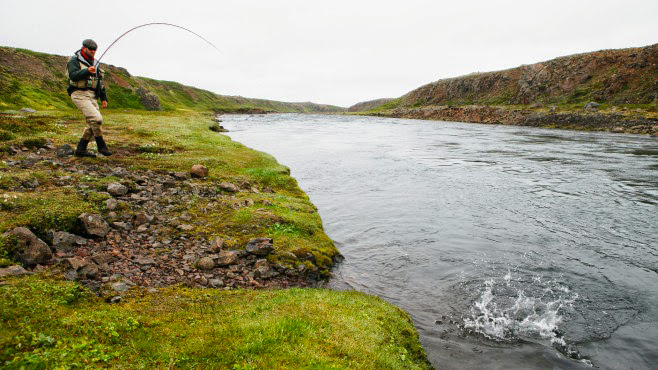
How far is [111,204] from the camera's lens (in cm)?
1116

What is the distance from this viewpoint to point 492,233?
15508 mm

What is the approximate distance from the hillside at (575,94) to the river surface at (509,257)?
2090 inches

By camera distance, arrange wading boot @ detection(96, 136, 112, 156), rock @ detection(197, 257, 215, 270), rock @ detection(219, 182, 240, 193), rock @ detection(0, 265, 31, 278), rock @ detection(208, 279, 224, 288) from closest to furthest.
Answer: rock @ detection(0, 265, 31, 278), rock @ detection(208, 279, 224, 288), rock @ detection(197, 257, 215, 270), rock @ detection(219, 182, 240, 193), wading boot @ detection(96, 136, 112, 156)

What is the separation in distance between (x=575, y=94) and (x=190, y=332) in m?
118

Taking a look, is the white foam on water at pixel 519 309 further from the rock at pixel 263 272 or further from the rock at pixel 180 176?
the rock at pixel 180 176

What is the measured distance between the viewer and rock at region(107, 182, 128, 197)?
40.4 ft

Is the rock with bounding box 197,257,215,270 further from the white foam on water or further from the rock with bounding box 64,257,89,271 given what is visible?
the white foam on water

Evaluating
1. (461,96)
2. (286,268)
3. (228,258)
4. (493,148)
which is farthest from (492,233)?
(461,96)

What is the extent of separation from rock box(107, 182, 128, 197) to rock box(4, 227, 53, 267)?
437 cm

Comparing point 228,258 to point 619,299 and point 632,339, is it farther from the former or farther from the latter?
point 619,299

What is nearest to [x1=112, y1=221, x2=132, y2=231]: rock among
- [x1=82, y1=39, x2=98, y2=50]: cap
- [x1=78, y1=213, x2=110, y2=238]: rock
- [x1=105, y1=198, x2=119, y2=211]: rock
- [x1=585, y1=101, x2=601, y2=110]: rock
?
[x1=78, y1=213, x2=110, y2=238]: rock

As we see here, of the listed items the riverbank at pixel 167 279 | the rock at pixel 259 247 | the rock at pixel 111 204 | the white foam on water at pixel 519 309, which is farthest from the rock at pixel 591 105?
the rock at pixel 111 204

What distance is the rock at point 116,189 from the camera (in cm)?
1231

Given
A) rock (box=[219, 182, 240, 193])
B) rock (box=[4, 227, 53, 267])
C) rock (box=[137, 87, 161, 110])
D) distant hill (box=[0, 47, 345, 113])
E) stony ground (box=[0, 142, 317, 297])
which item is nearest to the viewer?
rock (box=[4, 227, 53, 267])
